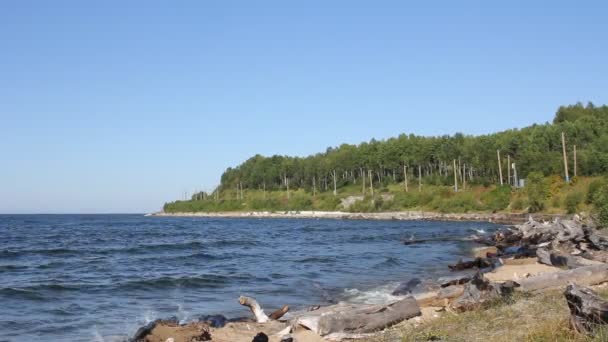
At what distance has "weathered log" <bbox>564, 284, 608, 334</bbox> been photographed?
303 inches

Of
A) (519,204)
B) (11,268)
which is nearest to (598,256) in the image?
(11,268)

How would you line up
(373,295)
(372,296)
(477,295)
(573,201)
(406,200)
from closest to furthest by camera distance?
(477,295) < (372,296) < (373,295) < (573,201) < (406,200)

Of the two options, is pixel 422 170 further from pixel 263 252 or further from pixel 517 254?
pixel 517 254

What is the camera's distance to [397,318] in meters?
11.7

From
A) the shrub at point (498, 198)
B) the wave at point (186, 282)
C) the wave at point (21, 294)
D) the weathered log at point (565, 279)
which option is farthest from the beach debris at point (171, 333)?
the shrub at point (498, 198)

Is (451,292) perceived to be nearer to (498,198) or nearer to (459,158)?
(498,198)

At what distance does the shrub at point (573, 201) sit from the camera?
62.0m

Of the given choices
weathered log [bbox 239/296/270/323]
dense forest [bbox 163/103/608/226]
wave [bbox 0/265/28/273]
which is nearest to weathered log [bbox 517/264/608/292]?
weathered log [bbox 239/296/270/323]

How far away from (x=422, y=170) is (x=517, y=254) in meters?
119

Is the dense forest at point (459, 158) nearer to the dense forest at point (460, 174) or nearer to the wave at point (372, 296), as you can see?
the dense forest at point (460, 174)

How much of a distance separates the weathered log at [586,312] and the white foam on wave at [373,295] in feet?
26.2

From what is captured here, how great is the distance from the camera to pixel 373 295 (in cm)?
1775

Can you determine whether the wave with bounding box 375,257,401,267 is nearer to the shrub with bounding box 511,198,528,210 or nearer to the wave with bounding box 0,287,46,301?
the wave with bounding box 0,287,46,301

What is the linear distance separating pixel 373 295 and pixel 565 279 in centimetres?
580
